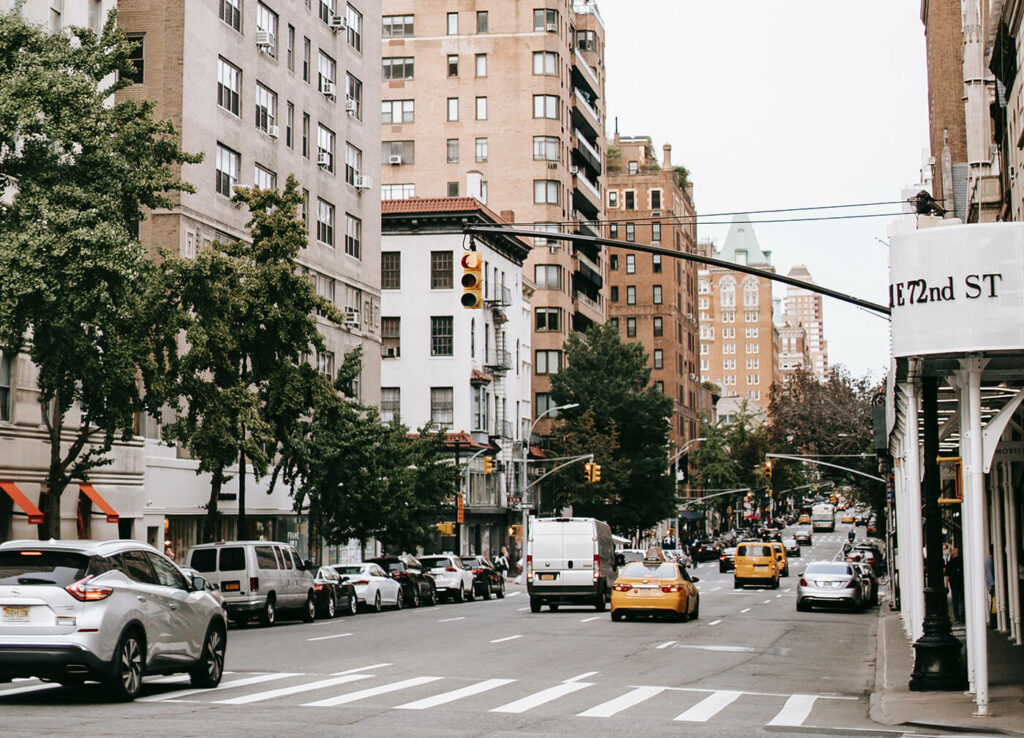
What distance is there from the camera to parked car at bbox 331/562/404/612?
4147 cm

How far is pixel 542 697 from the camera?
659 inches

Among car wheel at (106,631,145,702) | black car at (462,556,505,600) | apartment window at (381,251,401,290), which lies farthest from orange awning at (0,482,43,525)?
apartment window at (381,251,401,290)

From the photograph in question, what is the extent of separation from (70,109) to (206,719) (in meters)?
17.5

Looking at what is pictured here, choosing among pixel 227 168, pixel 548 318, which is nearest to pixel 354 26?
pixel 227 168

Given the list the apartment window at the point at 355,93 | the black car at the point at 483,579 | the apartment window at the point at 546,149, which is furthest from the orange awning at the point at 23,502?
the apartment window at the point at 546,149

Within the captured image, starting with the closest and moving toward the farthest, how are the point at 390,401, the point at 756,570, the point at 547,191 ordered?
the point at 756,570, the point at 390,401, the point at 547,191

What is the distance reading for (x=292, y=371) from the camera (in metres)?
39.0

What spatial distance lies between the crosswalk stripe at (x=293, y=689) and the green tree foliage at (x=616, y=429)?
231 feet

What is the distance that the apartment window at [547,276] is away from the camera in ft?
331

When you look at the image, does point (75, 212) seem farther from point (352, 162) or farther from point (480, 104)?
point (480, 104)

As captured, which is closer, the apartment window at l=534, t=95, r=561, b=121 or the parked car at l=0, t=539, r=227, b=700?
the parked car at l=0, t=539, r=227, b=700

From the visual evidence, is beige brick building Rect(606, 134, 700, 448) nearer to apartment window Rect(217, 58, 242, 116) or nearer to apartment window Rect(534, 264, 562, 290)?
apartment window Rect(534, 264, 562, 290)

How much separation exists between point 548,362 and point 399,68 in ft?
75.4

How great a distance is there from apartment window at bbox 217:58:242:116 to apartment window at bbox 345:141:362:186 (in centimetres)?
1126
